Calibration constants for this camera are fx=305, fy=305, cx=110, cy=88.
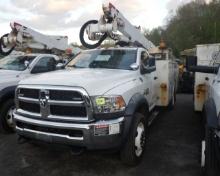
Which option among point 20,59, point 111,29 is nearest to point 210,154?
point 111,29

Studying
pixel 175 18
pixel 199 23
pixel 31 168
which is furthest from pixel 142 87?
pixel 175 18

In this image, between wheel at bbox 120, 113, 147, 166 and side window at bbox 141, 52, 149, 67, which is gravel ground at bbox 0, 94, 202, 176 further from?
side window at bbox 141, 52, 149, 67

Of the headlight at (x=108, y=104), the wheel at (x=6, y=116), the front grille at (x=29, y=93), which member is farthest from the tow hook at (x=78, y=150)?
the wheel at (x=6, y=116)

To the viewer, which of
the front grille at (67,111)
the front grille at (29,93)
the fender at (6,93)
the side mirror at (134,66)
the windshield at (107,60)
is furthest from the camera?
the fender at (6,93)

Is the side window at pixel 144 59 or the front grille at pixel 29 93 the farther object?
the side window at pixel 144 59

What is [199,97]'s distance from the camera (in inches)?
293

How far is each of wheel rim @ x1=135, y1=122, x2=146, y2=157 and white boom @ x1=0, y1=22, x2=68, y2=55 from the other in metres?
5.99

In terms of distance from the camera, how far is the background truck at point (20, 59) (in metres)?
6.64

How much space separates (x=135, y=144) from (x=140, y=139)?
168 millimetres

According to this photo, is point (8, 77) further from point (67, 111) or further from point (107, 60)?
point (67, 111)

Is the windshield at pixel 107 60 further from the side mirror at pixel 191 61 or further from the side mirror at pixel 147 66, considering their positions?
the side mirror at pixel 191 61

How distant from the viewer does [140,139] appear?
4.91 meters

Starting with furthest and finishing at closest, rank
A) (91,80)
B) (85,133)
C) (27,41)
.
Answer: (27,41), (91,80), (85,133)

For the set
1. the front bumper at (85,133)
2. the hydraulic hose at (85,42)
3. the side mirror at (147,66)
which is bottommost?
the front bumper at (85,133)
